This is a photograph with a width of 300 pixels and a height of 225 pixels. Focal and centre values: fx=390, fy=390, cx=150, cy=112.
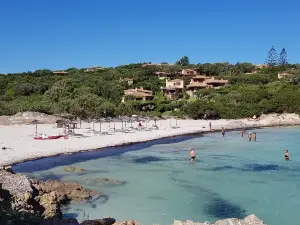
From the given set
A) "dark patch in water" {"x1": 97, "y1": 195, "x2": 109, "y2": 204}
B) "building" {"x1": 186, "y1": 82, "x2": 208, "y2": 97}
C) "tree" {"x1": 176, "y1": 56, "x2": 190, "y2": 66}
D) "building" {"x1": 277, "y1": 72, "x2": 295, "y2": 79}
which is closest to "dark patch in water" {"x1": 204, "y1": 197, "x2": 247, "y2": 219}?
"dark patch in water" {"x1": 97, "y1": 195, "x2": 109, "y2": 204}

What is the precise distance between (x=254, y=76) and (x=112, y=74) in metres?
31.9

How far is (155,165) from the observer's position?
77.9 feet

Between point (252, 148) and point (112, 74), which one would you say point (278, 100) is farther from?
point (112, 74)

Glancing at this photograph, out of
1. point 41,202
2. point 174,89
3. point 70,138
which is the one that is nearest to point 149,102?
point 174,89

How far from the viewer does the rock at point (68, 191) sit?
1491cm

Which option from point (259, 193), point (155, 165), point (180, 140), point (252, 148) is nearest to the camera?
point (259, 193)

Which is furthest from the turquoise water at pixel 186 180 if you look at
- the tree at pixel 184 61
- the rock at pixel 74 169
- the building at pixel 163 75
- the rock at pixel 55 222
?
the tree at pixel 184 61

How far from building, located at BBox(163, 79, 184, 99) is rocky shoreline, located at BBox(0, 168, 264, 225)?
52329 mm

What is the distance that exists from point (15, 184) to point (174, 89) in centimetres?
5739

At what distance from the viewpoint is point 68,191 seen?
1583 centimetres

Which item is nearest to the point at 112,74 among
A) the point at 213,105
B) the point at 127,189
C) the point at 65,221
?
the point at 213,105

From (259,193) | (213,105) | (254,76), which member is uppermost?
(254,76)

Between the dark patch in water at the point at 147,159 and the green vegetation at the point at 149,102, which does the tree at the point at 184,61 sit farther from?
the dark patch in water at the point at 147,159

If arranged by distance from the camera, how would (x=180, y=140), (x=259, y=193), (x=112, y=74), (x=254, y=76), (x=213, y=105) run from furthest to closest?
→ (x=112, y=74)
(x=254, y=76)
(x=213, y=105)
(x=180, y=140)
(x=259, y=193)
